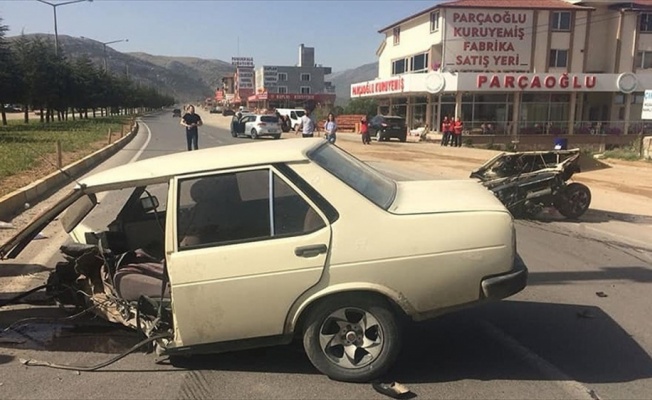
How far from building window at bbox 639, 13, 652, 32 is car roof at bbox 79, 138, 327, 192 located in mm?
51235

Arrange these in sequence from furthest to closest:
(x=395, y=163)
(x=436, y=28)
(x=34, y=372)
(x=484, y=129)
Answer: (x=436, y=28), (x=484, y=129), (x=395, y=163), (x=34, y=372)

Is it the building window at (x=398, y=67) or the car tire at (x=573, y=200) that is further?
the building window at (x=398, y=67)

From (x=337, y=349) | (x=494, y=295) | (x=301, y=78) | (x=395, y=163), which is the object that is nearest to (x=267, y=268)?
(x=337, y=349)

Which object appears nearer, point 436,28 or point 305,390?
point 305,390

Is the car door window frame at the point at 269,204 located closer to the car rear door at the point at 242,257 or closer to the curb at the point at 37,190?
the car rear door at the point at 242,257

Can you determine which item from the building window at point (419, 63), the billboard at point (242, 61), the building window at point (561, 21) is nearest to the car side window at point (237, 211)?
the building window at point (419, 63)

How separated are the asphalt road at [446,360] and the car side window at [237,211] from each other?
3.16ft

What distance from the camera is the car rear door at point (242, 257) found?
3.67 meters

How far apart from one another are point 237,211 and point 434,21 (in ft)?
144

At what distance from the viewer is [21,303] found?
5.25 m

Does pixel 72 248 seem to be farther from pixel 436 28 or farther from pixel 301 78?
pixel 301 78

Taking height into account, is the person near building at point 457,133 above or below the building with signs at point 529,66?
below

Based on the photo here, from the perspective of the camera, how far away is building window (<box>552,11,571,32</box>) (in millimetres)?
44344

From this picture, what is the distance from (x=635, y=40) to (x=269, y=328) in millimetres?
50968
